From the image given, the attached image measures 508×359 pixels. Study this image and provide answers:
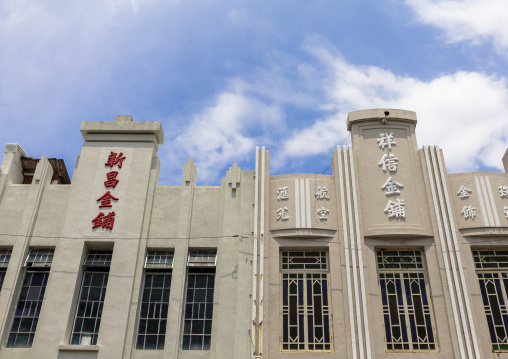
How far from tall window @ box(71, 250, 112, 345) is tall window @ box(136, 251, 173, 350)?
1.22 meters

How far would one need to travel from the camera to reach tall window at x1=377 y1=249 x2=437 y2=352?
12.3 meters

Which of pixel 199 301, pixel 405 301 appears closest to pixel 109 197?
pixel 199 301

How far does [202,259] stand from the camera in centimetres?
1357

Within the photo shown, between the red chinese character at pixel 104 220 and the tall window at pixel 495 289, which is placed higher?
the red chinese character at pixel 104 220

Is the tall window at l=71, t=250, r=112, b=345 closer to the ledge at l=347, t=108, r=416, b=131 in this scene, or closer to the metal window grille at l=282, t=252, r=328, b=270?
the metal window grille at l=282, t=252, r=328, b=270

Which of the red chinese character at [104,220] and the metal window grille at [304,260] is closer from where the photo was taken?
the metal window grille at [304,260]

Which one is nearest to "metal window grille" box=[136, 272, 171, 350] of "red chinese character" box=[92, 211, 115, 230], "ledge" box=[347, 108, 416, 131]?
"red chinese character" box=[92, 211, 115, 230]

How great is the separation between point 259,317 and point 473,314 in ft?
18.6

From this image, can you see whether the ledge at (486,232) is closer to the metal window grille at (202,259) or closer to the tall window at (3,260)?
the metal window grille at (202,259)

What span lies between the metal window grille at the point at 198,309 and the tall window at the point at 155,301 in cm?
61

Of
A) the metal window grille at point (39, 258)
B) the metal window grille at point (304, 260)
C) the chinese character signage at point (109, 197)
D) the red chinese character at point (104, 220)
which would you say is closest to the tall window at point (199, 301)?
the metal window grille at point (304, 260)

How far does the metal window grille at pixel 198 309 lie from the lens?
496 inches

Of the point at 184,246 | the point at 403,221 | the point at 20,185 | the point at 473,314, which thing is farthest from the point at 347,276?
the point at 20,185

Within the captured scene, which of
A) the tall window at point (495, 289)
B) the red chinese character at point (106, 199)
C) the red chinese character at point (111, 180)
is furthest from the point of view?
the red chinese character at point (111, 180)
